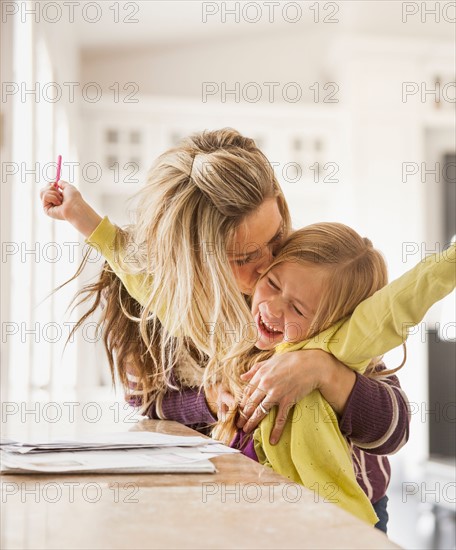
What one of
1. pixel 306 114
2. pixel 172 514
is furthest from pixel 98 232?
pixel 306 114

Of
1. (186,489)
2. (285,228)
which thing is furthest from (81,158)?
(186,489)

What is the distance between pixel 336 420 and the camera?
1.12 m

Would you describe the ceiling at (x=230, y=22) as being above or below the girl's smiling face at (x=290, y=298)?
above

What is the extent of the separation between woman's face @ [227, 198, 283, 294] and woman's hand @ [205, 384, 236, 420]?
0.63ft

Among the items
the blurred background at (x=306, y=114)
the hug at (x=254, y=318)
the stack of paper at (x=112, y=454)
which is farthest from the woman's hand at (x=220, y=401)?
the blurred background at (x=306, y=114)

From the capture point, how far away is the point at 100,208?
4500 millimetres

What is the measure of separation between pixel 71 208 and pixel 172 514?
2.91 ft

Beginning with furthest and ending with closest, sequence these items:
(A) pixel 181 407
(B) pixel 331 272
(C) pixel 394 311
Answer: (A) pixel 181 407, (B) pixel 331 272, (C) pixel 394 311

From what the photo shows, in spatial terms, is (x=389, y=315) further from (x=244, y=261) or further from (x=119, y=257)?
(x=119, y=257)

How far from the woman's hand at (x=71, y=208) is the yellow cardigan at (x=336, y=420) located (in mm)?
504

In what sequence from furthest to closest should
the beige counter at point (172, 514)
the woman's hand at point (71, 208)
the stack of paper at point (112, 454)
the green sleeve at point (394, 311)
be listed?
the woman's hand at point (71, 208)
the green sleeve at point (394, 311)
the stack of paper at point (112, 454)
the beige counter at point (172, 514)

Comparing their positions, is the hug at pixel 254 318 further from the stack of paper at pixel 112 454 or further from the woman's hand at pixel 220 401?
the stack of paper at pixel 112 454

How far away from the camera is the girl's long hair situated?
1.28 m

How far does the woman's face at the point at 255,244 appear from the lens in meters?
1.33
